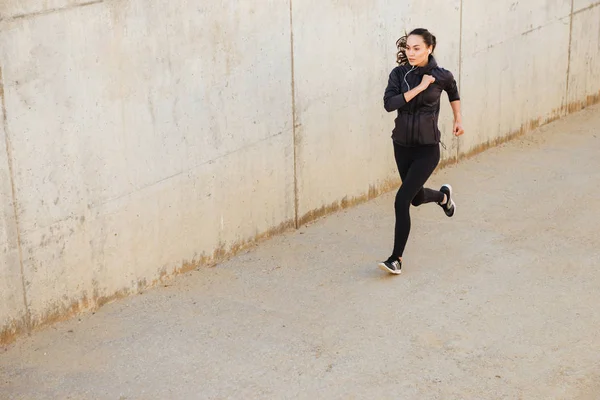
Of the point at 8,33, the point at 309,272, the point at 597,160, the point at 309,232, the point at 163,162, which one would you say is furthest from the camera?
the point at 597,160

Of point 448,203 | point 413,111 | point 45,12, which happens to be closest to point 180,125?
point 45,12

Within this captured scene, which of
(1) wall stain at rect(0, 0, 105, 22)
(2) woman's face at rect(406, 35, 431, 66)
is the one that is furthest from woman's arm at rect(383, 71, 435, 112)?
(1) wall stain at rect(0, 0, 105, 22)

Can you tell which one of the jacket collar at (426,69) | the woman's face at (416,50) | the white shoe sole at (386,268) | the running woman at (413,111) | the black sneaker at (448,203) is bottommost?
the white shoe sole at (386,268)

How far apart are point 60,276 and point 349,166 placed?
298 centimetres

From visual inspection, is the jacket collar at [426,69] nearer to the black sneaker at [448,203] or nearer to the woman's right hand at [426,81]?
the woman's right hand at [426,81]

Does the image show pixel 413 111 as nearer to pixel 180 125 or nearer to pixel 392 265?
pixel 392 265

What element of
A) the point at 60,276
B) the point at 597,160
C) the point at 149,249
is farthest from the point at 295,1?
the point at 597,160

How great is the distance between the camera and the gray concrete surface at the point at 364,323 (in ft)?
22.2

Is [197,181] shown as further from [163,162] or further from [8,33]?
[8,33]

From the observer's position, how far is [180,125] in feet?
25.8

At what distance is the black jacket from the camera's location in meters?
8.00

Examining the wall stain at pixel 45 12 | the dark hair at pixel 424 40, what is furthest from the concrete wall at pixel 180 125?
the dark hair at pixel 424 40

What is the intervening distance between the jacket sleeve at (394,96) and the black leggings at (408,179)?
0.35 m

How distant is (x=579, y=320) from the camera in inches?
297
